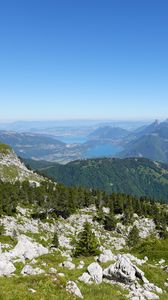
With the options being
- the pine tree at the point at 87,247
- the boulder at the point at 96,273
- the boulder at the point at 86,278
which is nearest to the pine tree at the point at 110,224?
the pine tree at the point at 87,247

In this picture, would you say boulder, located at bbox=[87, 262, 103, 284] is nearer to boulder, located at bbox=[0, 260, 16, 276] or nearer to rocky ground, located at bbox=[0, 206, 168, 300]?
rocky ground, located at bbox=[0, 206, 168, 300]

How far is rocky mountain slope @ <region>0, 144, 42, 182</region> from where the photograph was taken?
15688 cm

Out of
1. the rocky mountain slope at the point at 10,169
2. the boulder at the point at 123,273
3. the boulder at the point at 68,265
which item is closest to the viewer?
the boulder at the point at 123,273

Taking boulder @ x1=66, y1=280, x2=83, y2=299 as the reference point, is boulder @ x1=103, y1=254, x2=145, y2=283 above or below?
below

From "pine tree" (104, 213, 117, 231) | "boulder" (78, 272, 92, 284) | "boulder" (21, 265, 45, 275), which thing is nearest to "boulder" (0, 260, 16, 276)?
"boulder" (21, 265, 45, 275)

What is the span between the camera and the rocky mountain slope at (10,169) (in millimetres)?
156875

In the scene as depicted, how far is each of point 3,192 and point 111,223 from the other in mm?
37929

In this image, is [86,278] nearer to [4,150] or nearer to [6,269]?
[6,269]

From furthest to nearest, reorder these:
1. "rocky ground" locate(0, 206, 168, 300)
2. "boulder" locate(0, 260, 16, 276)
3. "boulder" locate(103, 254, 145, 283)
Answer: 1. "boulder" locate(103, 254, 145, 283)
2. "boulder" locate(0, 260, 16, 276)
3. "rocky ground" locate(0, 206, 168, 300)

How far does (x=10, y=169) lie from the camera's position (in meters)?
166

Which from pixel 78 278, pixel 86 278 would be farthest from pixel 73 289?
pixel 86 278

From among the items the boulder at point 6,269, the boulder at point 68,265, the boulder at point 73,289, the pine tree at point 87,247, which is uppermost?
the boulder at point 73,289

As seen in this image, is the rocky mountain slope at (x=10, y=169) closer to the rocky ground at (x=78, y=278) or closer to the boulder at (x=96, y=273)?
the rocky ground at (x=78, y=278)

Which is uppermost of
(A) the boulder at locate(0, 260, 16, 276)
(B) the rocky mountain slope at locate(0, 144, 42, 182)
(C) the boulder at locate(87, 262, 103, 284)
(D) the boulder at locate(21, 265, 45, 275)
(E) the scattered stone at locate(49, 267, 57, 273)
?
(A) the boulder at locate(0, 260, 16, 276)
